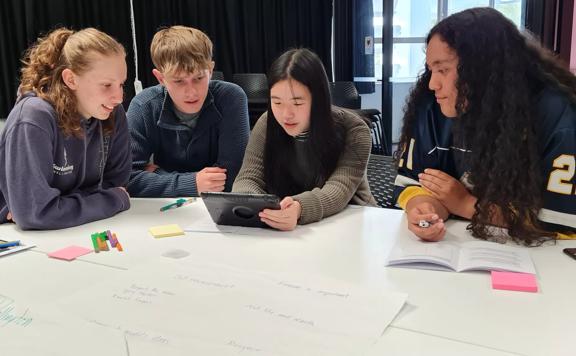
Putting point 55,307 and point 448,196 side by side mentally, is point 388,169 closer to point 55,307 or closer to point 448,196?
point 448,196

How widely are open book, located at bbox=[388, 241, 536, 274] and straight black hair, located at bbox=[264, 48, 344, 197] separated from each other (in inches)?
21.6

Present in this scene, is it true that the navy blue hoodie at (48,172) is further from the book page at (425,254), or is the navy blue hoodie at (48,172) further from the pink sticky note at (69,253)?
the book page at (425,254)

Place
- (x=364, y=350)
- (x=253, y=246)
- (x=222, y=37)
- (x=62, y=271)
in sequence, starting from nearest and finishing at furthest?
(x=364, y=350) < (x=62, y=271) < (x=253, y=246) < (x=222, y=37)

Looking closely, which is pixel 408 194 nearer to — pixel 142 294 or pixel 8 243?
pixel 142 294

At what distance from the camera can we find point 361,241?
1320mm

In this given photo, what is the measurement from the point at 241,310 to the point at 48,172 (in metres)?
0.84

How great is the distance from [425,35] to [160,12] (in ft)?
12.0

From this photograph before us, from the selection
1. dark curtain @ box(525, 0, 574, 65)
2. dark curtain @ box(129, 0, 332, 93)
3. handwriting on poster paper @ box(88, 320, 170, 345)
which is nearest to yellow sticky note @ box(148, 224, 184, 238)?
handwriting on poster paper @ box(88, 320, 170, 345)

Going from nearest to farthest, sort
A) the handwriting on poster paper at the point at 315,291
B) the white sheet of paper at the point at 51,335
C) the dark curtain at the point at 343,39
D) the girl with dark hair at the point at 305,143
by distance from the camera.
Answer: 1. the white sheet of paper at the point at 51,335
2. the handwriting on poster paper at the point at 315,291
3. the girl with dark hair at the point at 305,143
4. the dark curtain at the point at 343,39

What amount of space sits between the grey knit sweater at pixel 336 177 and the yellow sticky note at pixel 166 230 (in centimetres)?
31

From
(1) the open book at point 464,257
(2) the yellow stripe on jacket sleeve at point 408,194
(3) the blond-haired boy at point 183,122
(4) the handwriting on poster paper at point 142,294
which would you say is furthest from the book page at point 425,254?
(3) the blond-haired boy at point 183,122

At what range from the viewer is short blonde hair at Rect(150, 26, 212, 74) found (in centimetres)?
190

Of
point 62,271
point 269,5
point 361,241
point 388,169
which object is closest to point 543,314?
point 361,241

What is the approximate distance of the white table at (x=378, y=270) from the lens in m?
0.83
